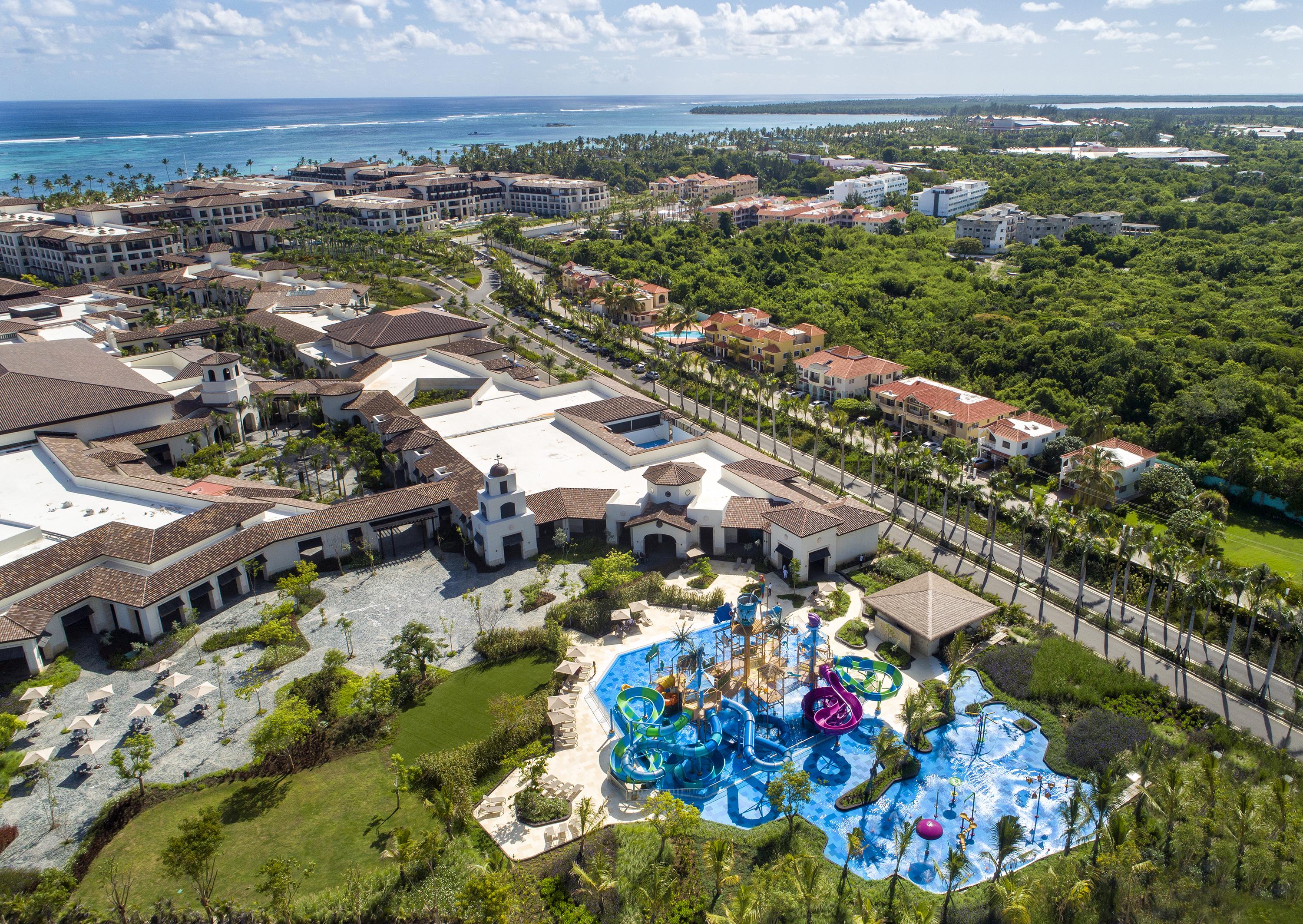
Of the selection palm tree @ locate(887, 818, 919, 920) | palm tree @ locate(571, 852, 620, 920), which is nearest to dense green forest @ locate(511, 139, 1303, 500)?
palm tree @ locate(887, 818, 919, 920)

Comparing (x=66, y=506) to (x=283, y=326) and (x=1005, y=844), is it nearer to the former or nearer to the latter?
(x=283, y=326)

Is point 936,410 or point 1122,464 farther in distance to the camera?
point 936,410

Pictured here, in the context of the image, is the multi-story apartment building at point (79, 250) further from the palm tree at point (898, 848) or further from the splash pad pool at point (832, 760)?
the palm tree at point (898, 848)

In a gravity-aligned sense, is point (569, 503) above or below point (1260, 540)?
above

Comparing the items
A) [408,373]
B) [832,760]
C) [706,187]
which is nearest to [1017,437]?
[832,760]

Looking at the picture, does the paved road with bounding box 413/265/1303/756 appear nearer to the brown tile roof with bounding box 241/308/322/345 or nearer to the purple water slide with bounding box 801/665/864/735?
the purple water slide with bounding box 801/665/864/735

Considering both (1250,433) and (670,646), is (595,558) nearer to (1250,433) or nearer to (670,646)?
(670,646)

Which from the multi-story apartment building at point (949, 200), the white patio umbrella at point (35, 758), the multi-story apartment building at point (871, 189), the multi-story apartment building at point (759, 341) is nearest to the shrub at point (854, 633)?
the white patio umbrella at point (35, 758)
